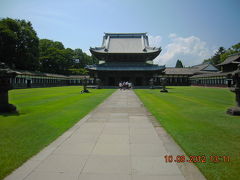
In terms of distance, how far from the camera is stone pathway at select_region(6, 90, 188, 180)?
11.3 ft

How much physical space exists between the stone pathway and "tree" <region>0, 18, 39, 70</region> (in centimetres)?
5018

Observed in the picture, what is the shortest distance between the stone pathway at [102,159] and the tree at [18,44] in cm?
5018

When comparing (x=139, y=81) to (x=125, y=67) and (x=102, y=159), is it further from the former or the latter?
(x=102, y=159)

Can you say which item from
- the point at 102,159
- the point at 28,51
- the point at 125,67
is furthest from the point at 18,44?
the point at 102,159

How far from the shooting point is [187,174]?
11.5 ft

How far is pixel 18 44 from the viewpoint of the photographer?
162ft

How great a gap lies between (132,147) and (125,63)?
44.2 m

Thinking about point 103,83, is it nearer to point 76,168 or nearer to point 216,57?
point 76,168

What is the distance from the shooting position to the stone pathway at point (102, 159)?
11.3ft
